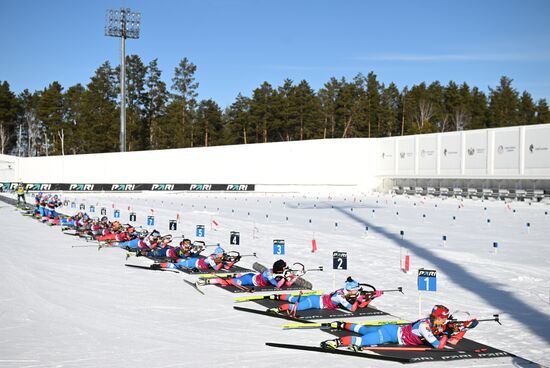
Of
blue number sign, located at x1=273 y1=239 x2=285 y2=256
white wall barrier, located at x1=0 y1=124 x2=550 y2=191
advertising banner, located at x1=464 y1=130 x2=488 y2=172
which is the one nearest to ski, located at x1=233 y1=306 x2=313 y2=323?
blue number sign, located at x1=273 y1=239 x2=285 y2=256

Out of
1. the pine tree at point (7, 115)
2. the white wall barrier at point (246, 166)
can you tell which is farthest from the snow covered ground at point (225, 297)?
the pine tree at point (7, 115)

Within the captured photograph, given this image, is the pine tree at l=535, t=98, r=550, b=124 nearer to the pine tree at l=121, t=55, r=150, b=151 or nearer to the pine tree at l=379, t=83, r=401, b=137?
the pine tree at l=379, t=83, r=401, b=137

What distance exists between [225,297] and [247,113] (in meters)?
92.9

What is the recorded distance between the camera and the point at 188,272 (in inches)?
640

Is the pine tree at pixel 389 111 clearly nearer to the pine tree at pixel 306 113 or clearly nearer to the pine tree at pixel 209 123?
the pine tree at pixel 306 113

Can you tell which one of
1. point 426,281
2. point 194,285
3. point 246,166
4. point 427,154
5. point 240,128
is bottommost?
point 194,285

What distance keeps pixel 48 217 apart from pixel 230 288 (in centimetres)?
2054

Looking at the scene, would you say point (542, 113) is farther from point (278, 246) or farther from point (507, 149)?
point (278, 246)

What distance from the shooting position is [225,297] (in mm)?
13312

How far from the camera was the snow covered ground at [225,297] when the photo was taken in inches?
356

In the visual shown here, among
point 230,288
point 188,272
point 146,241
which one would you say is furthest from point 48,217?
point 230,288

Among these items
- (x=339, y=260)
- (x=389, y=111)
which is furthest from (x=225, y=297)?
(x=389, y=111)

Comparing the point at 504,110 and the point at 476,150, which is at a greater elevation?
the point at 504,110

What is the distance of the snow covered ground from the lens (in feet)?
29.7
